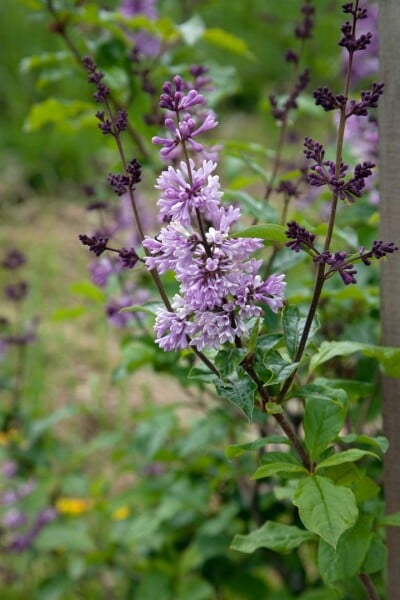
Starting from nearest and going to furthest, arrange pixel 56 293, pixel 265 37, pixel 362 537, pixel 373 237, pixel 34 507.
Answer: pixel 362 537 < pixel 373 237 < pixel 34 507 < pixel 56 293 < pixel 265 37

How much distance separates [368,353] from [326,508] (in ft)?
1.10

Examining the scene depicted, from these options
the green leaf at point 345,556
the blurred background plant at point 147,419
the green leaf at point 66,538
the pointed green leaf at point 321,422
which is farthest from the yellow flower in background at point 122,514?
the pointed green leaf at point 321,422

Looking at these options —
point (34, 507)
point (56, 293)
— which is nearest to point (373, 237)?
point (34, 507)

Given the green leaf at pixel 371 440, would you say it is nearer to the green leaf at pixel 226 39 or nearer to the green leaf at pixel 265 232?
the green leaf at pixel 265 232

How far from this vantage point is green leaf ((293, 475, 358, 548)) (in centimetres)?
108

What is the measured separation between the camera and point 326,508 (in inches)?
43.3

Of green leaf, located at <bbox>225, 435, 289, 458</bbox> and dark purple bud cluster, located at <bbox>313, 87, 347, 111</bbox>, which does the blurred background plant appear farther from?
dark purple bud cluster, located at <bbox>313, 87, 347, 111</bbox>

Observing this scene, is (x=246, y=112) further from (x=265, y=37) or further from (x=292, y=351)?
(x=292, y=351)

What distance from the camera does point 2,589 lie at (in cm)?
270

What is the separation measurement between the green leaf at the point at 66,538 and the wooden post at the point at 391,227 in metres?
1.22

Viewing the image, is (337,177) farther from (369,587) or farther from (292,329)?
(369,587)

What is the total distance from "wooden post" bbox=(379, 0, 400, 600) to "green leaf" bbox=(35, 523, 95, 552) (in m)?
1.22

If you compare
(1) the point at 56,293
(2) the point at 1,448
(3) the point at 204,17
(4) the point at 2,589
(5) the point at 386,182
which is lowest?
(4) the point at 2,589

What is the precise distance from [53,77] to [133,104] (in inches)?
10.6
